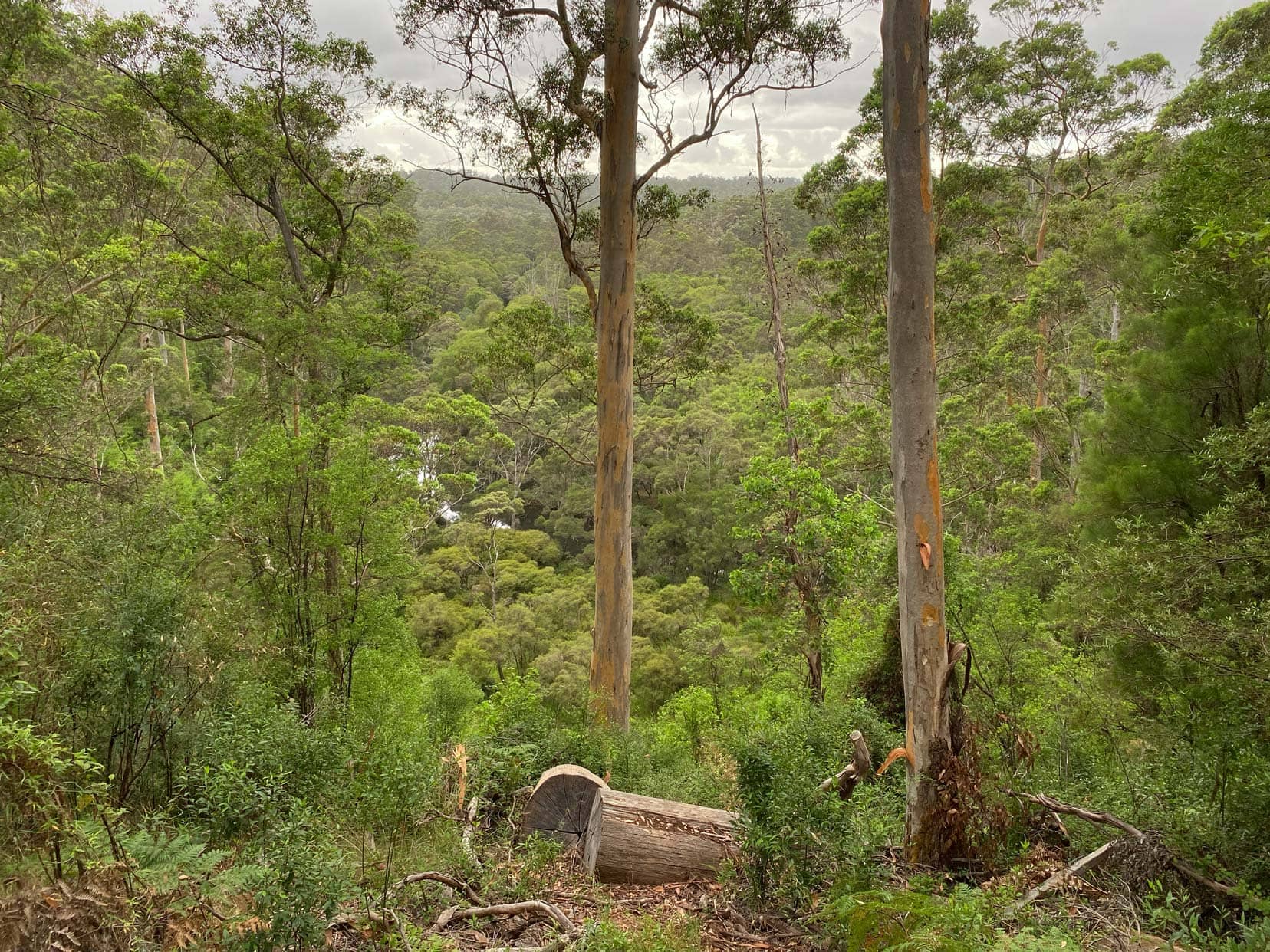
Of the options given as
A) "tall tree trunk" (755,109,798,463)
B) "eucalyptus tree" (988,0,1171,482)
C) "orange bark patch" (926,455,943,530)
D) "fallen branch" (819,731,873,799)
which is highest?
"eucalyptus tree" (988,0,1171,482)

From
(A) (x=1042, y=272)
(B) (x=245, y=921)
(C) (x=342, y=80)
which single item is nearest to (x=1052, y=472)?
(A) (x=1042, y=272)

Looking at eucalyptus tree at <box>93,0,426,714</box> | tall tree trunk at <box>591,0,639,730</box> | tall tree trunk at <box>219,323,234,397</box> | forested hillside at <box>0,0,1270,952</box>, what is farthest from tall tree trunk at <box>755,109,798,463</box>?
tall tree trunk at <box>219,323,234,397</box>

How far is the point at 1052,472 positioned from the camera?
18750 millimetres

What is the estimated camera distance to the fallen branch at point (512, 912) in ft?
11.6

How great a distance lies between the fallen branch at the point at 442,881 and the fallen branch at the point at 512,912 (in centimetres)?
13

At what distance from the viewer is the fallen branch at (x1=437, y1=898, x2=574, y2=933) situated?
11.6 ft

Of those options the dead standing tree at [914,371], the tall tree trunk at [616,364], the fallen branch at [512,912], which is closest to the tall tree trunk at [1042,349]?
the tall tree trunk at [616,364]

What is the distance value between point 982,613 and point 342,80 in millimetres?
12272

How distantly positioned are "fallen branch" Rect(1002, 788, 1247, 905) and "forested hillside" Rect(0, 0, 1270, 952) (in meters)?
0.04

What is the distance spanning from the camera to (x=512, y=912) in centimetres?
376

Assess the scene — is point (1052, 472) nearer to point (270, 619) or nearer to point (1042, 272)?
point (1042, 272)

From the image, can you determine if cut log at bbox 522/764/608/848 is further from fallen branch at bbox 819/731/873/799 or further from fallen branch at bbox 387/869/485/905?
fallen branch at bbox 819/731/873/799

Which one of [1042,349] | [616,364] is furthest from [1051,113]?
[616,364]

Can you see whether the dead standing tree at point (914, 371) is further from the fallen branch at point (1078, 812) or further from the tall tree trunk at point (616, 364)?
the tall tree trunk at point (616, 364)
